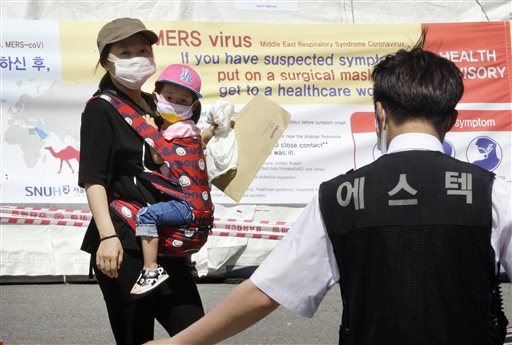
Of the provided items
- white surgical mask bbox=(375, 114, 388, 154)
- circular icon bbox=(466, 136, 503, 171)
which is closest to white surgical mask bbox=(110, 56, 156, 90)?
white surgical mask bbox=(375, 114, 388, 154)

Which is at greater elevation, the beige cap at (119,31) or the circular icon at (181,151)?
the beige cap at (119,31)

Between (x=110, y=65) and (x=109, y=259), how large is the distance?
2.58ft

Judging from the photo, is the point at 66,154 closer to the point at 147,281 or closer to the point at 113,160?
the point at 113,160

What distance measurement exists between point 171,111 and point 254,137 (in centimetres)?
72

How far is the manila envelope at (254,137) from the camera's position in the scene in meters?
3.86

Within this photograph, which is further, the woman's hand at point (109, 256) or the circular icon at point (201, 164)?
the circular icon at point (201, 164)

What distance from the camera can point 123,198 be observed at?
10.9 feet

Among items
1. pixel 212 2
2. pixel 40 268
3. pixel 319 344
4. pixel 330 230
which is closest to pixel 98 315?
pixel 40 268

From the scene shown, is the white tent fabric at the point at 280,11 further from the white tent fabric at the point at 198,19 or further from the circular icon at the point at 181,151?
the circular icon at the point at 181,151

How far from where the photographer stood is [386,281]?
1920mm

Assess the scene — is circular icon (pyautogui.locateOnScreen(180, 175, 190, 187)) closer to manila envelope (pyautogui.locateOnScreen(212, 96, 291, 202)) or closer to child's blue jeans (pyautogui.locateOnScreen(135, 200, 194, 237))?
child's blue jeans (pyautogui.locateOnScreen(135, 200, 194, 237))

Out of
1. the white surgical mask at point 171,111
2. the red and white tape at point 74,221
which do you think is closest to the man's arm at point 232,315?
the white surgical mask at point 171,111

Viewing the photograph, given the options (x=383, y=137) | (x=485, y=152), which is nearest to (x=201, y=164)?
(x=383, y=137)

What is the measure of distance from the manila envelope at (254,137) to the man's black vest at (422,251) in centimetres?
191
